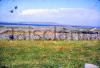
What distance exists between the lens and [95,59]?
4.79 metres

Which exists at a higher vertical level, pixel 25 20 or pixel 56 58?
pixel 25 20

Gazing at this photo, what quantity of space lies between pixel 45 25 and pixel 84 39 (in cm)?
54

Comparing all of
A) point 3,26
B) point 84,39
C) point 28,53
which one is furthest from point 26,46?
point 84,39

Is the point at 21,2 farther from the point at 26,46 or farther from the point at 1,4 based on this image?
the point at 26,46

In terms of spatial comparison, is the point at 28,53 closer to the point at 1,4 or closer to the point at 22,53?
the point at 22,53

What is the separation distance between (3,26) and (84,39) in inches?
41.3

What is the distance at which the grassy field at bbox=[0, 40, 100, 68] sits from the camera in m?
4.78

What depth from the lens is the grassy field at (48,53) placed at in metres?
4.78

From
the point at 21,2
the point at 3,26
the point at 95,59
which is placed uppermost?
the point at 21,2

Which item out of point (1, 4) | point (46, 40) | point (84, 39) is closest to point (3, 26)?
point (1, 4)

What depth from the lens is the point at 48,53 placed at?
4797 millimetres

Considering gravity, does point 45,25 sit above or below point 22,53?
above

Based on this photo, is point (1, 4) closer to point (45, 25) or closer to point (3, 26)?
point (3, 26)

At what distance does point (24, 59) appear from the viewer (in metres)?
4.80
